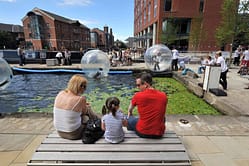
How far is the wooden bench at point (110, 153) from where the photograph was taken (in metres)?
1.84

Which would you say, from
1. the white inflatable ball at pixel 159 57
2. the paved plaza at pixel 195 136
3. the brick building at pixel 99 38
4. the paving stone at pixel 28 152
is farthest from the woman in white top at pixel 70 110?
the brick building at pixel 99 38

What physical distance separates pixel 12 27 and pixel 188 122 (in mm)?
92061

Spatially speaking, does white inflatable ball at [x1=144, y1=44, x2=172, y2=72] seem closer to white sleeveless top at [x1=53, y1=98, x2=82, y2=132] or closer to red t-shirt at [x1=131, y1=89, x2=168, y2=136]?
red t-shirt at [x1=131, y1=89, x2=168, y2=136]

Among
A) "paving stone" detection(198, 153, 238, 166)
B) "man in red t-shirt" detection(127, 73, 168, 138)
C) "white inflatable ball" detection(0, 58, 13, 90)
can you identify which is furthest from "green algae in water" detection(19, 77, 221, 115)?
"man in red t-shirt" detection(127, 73, 168, 138)

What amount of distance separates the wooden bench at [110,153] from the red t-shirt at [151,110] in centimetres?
16

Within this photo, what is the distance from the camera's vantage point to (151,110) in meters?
2.13

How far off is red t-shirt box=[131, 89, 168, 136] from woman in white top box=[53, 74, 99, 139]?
813 mm

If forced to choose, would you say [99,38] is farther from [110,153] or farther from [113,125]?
[110,153]

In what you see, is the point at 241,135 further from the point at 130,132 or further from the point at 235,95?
the point at 235,95

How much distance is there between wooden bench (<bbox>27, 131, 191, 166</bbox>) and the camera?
1839mm

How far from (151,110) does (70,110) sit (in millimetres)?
1106

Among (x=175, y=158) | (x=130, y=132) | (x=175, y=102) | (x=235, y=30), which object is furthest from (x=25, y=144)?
(x=235, y=30)

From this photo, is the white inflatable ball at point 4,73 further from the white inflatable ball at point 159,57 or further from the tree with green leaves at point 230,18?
the tree with green leaves at point 230,18

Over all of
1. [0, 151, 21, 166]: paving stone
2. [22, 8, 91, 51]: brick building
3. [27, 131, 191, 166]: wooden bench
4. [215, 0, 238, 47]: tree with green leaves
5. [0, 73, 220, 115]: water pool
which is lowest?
[0, 73, 220, 115]: water pool
